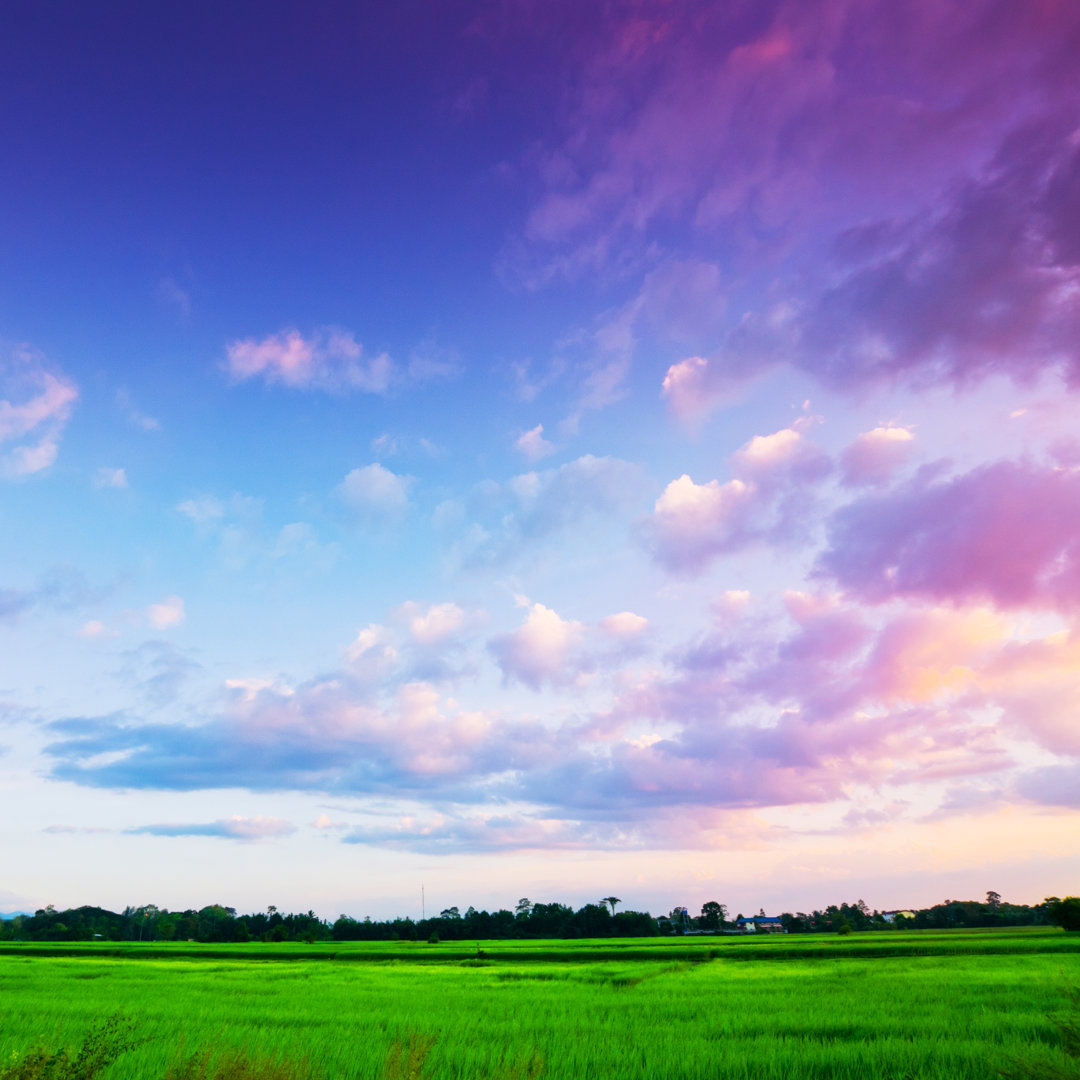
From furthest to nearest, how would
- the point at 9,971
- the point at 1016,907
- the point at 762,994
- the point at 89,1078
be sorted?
the point at 1016,907
the point at 9,971
the point at 762,994
the point at 89,1078

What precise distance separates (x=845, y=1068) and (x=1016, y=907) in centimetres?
14459

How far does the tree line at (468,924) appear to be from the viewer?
87188 millimetres

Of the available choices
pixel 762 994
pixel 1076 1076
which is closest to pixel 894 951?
pixel 762 994

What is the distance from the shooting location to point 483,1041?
10781mm

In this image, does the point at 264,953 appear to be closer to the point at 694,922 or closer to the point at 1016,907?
the point at 694,922

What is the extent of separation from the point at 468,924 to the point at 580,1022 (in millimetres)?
86241

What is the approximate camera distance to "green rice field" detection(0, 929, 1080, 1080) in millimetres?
8570

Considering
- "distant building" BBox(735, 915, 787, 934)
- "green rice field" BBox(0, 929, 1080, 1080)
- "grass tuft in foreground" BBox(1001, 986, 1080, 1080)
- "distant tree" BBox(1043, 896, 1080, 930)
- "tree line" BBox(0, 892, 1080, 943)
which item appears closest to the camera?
"grass tuft in foreground" BBox(1001, 986, 1080, 1080)

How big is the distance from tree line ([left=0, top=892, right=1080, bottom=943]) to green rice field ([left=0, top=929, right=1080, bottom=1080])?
214 ft

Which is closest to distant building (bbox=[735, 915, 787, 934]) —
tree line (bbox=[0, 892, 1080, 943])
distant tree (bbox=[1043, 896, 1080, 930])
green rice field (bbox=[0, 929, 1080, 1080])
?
tree line (bbox=[0, 892, 1080, 943])

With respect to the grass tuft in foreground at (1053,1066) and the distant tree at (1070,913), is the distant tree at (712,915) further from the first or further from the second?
the grass tuft in foreground at (1053,1066)

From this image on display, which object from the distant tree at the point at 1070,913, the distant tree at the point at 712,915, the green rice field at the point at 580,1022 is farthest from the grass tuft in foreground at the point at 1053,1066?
the distant tree at the point at 712,915

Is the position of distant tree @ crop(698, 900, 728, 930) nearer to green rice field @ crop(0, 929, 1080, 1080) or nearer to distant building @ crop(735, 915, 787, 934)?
distant building @ crop(735, 915, 787, 934)

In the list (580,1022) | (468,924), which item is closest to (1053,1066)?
(580,1022)
